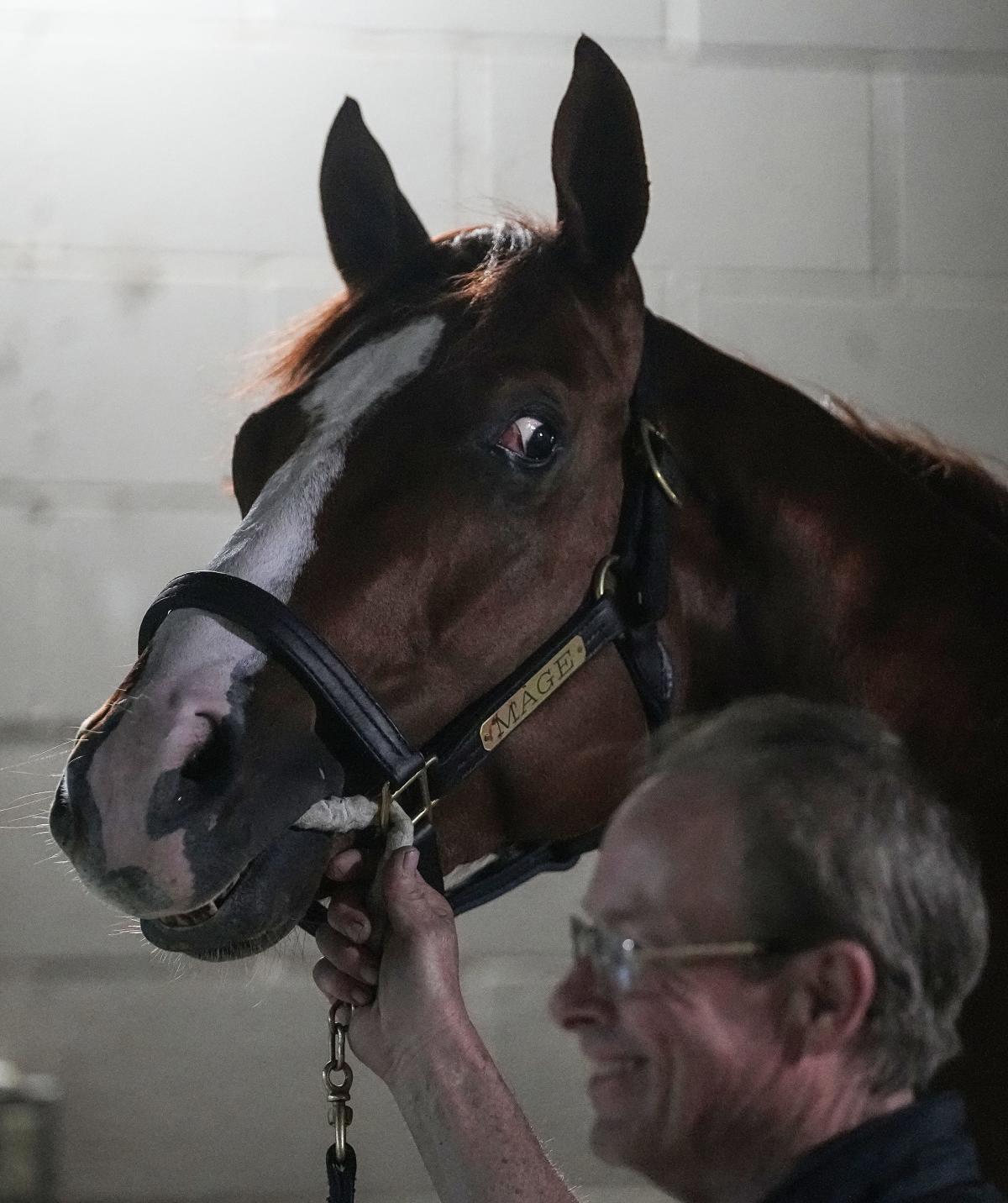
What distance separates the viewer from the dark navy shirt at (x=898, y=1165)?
0.54 metres

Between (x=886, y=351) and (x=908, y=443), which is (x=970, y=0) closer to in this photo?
(x=886, y=351)

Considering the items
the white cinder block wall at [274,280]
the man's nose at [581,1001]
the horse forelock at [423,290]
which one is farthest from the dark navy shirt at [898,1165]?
the white cinder block wall at [274,280]

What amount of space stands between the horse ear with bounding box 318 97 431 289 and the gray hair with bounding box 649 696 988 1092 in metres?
0.65

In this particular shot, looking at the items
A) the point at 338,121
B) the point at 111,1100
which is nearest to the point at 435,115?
the point at 338,121

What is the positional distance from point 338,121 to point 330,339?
25cm

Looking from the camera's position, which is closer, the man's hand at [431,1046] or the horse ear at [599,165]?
the man's hand at [431,1046]

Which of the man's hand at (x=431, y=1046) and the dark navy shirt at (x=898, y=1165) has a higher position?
the dark navy shirt at (x=898, y=1165)

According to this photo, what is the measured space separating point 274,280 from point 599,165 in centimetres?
86

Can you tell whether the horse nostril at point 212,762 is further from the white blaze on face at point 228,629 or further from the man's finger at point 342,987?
the man's finger at point 342,987

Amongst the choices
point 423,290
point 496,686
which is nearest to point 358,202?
point 423,290

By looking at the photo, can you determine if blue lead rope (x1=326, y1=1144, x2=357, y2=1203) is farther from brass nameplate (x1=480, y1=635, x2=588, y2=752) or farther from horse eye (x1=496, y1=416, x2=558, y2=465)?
horse eye (x1=496, y1=416, x2=558, y2=465)

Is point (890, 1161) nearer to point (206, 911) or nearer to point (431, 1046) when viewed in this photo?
point (431, 1046)

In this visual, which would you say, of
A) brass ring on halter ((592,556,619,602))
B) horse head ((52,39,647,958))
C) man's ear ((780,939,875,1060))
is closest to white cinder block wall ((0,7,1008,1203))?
horse head ((52,39,647,958))

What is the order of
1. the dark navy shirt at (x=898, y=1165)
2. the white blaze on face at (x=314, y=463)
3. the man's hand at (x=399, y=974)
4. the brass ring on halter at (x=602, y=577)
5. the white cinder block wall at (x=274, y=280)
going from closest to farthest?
the dark navy shirt at (x=898, y=1165) < the man's hand at (x=399, y=974) < the white blaze on face at (x=314, y=463) < the brass ring on halter at (x=602, y=577) < the white cinder block wall at (x=274, y=280)
